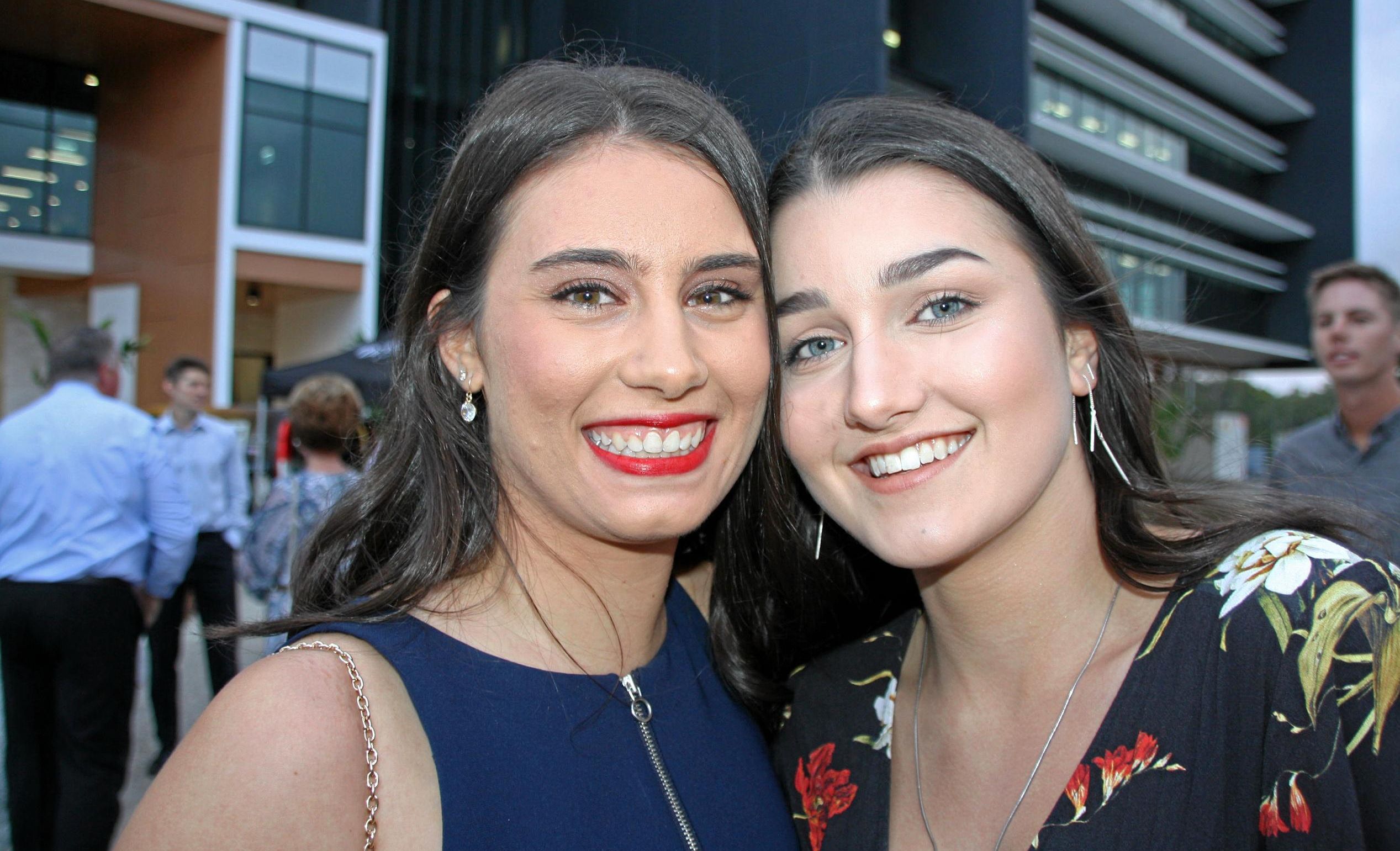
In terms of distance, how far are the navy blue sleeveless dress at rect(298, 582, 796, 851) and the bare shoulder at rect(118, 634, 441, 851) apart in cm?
5

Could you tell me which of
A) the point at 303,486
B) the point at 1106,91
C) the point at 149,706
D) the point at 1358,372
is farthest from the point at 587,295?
the point at 1106,91

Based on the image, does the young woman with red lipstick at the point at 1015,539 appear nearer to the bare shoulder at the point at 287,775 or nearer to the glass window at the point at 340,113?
the bare shoulder at the point at 287,775

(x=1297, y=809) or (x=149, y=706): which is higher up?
(x=1297, y=809)

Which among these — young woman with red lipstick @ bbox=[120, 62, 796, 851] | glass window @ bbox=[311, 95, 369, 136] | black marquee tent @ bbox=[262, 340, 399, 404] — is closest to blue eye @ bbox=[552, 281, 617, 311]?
young woman with red lipstick @ bbox=[120, 62, 796, 851]

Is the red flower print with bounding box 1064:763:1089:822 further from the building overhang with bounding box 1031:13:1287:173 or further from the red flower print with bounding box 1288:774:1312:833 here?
the building overhang with bounding box 1031:13:1287:173

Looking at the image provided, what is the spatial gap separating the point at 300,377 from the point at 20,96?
18059 millimetres

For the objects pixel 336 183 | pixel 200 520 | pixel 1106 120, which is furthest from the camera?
pixel 1106 120

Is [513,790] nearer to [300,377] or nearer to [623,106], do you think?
[623,106]

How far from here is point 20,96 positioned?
74.2 ft

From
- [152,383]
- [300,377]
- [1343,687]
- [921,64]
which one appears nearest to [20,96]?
[152,383]

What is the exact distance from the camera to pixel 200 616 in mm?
6070

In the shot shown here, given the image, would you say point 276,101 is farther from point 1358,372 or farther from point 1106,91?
point 1106,91

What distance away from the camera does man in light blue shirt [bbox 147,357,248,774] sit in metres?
5.49

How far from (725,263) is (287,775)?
118cm
